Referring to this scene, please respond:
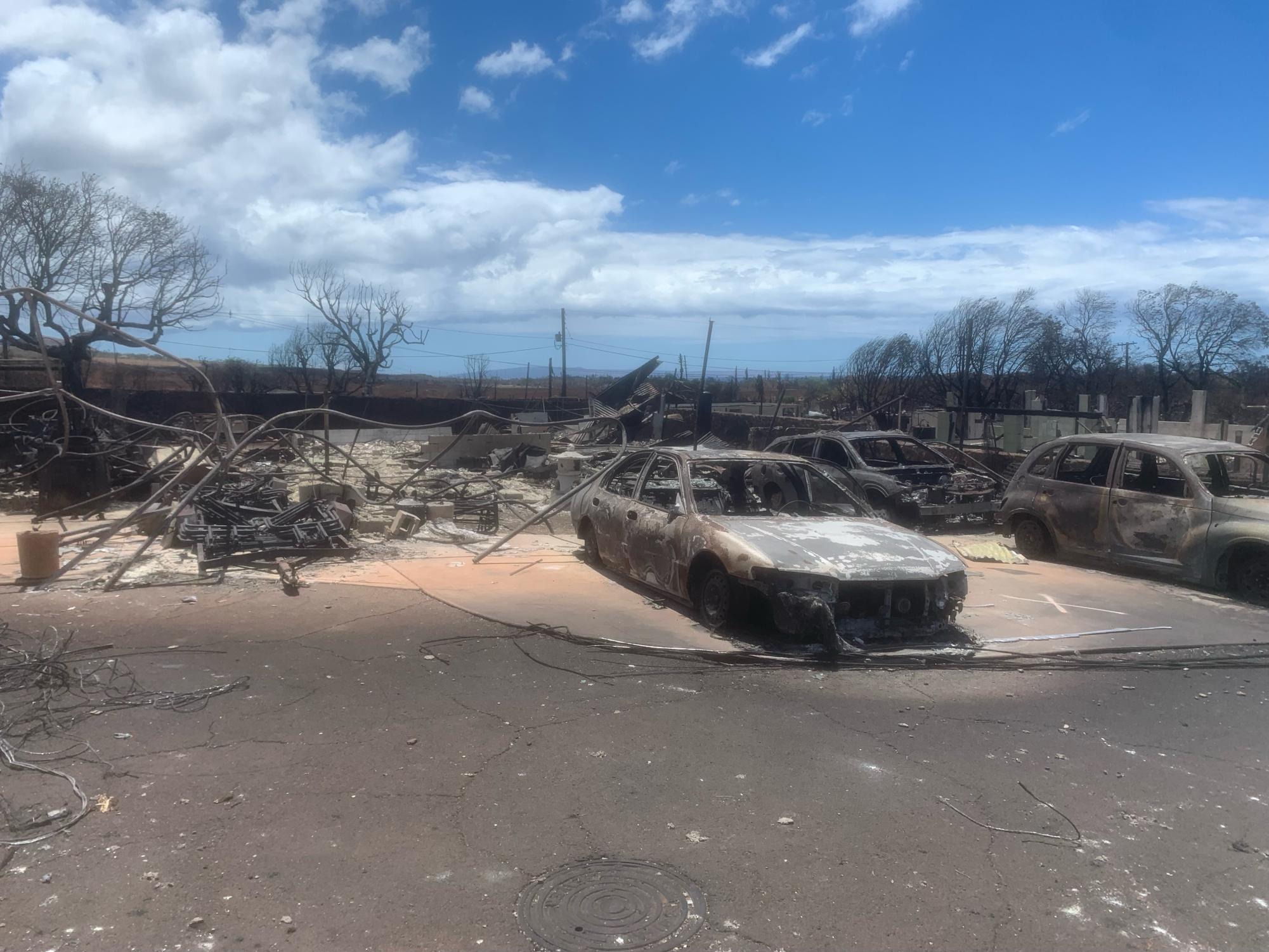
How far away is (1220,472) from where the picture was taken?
8.88 m

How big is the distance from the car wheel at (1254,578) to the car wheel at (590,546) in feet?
19.6

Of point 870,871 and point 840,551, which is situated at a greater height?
point 840,551

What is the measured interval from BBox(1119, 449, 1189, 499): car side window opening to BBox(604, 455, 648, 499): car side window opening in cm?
499

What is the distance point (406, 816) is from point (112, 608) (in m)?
4.85

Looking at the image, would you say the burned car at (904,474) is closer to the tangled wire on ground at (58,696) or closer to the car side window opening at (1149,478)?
the car side window opening at (1149,478)

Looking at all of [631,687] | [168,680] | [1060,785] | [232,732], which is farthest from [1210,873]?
[168,680]

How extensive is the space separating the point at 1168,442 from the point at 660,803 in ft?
25.4

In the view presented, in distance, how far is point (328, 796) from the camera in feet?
13.2

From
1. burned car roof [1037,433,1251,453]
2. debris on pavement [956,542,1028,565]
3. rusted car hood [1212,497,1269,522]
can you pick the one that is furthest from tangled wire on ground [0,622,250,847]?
burned car roof [1037,433,1251,453]

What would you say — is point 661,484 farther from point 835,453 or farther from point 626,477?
point 835,453

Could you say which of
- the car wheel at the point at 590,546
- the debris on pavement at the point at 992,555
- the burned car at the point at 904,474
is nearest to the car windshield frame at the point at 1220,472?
the debris on pavement at the point at 992,555

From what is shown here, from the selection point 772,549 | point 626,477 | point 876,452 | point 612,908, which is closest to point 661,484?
point 626,477

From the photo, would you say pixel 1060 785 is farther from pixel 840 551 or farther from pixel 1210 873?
pixel 840 551

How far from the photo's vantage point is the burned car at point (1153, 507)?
8.36 meters
